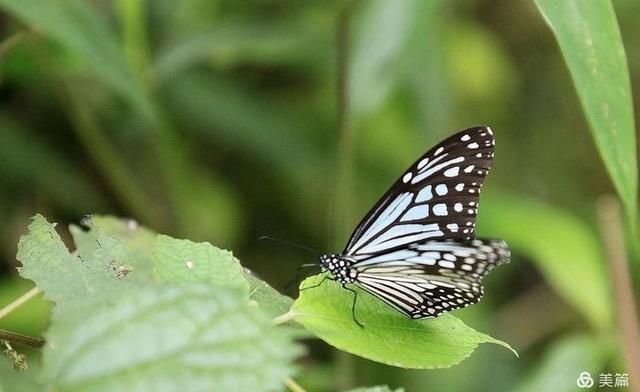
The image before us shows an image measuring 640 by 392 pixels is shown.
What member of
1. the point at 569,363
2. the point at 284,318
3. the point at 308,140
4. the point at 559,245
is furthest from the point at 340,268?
the point at 308,140

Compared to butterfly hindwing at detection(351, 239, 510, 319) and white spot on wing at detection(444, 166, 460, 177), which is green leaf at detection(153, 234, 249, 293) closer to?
butterfly hindwing at detection(351, 239, 510, 319)

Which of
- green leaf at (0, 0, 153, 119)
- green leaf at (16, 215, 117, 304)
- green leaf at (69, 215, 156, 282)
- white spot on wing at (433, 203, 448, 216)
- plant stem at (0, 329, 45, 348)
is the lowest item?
plant stem at (0, 329, 45, 348)

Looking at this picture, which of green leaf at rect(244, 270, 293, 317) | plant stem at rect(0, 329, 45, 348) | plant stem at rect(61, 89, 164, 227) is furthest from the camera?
plant stem at rect(61, 89, 164, 227)

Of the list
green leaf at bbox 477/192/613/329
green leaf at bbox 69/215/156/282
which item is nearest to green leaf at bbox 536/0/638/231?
green leaf at bbox 69/215/156/282

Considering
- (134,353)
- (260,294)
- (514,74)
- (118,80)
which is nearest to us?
(134,353)

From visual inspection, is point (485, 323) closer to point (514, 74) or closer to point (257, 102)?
point (257, 102)

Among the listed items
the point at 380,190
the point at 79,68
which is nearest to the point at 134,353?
the point at 79,68
